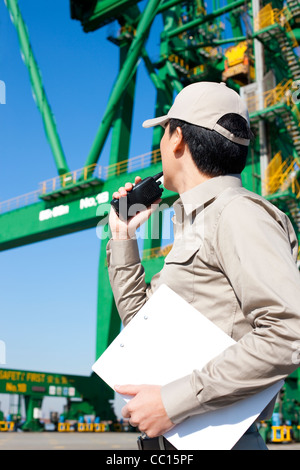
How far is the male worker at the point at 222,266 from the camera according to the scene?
1.44 metres

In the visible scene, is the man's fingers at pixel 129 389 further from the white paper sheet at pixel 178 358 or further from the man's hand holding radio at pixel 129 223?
the man's hand holding radio at pixel 129 223

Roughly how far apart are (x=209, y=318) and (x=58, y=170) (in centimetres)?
1686

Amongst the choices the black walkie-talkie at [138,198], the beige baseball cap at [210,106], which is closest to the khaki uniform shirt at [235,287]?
the beige baseball cap at [210,106]

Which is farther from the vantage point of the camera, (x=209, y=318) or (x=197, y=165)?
(x=197, y=165)

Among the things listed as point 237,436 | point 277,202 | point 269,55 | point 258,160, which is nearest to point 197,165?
point 237,436

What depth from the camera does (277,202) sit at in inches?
562

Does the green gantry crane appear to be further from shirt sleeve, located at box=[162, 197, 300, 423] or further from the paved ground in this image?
shirt sleeve, located at box=[162, 197, 300, 423]

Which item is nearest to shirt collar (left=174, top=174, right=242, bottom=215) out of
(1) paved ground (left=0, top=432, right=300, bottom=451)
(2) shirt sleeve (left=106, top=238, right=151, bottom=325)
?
(2) shirt sleeve (left=106, top=238, right=151, bottom=325)

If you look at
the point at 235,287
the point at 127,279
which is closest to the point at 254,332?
the point at 235,287

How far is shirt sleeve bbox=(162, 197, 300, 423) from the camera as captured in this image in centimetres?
142

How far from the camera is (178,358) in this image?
1.57 metres

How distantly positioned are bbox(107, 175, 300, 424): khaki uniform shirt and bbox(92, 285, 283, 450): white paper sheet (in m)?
0.06

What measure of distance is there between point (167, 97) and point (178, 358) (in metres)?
19.3
